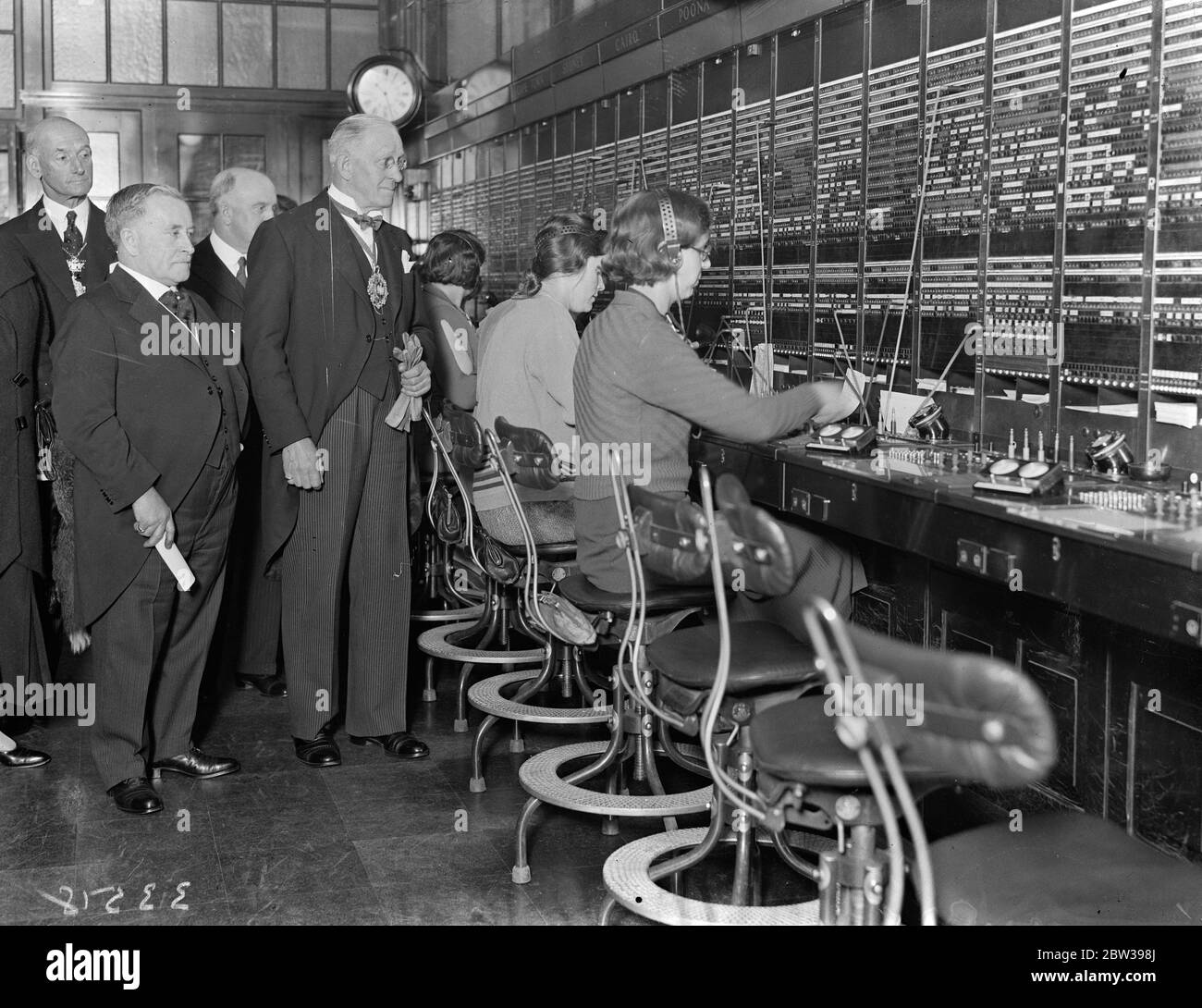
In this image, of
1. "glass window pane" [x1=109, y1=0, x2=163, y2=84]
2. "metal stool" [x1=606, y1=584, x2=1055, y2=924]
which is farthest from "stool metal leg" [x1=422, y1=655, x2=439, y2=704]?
"glass window pane" [x1=109, y1=0, x2=163, y2=84]

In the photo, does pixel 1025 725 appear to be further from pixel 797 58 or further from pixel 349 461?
pixel 797 58

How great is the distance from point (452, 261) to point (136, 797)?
2.69 meters

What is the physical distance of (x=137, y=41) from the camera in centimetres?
1045

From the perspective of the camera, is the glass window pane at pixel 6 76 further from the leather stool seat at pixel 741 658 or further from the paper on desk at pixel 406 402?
the leather stool seat at pixel 741 658

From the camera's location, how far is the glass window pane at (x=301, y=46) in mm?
10695

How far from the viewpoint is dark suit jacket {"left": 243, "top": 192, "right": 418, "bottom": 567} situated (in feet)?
13.3

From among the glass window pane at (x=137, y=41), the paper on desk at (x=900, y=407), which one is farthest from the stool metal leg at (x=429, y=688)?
the glass window pane at (x=137, y=41)

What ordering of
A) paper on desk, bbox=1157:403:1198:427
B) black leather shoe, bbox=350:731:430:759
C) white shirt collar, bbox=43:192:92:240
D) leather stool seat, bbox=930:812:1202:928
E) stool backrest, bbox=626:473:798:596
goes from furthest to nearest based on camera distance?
1. white shirt collar, bbox=43:192:92:240
2. black leather shoe, bbox=350:731:430:759
3. paper on desk, bbox=1157:403:1198:427
4. stool backrest, bbox=626:473:798:596
5. leather stool seat, bbox=930:812:1202:928

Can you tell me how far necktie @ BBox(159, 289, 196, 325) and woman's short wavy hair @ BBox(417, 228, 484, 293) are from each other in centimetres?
190

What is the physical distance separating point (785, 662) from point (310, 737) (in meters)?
2.01

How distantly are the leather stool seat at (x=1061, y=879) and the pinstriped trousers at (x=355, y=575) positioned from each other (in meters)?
2.40

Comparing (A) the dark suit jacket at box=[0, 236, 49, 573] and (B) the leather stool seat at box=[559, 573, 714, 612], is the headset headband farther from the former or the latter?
(A) the dark suit jacket at box=[0, 236, 49, 573]
